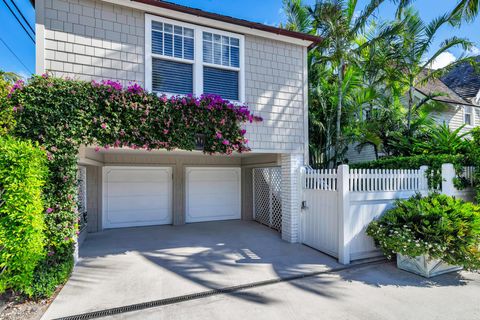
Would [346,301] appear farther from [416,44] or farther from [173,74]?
[416,44]

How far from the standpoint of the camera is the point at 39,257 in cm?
370

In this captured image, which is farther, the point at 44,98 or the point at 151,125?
the point at 151,125

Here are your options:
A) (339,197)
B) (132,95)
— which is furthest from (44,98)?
(339,197)

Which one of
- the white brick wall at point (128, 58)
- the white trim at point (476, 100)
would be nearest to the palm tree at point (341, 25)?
the white brick wall at point (128, 58)

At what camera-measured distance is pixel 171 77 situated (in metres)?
5.32

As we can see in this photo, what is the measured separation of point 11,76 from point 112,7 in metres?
5.34

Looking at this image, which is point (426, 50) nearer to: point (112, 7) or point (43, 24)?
point (112, 7)

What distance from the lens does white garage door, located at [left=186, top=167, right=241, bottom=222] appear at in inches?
356

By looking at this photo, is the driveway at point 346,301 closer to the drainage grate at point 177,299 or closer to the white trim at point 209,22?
the drainage grate at point 177,299

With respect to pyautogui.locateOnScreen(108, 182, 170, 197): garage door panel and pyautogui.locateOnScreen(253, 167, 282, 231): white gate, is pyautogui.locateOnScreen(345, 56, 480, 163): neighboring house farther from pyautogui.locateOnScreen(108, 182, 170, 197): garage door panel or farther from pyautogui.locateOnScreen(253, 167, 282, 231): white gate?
pyautogui.locateOnScreen(108, 182, 170, 197): garage door panel

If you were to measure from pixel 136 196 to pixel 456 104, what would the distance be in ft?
51.0

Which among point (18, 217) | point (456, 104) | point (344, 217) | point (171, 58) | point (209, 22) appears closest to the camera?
point (18, 217)

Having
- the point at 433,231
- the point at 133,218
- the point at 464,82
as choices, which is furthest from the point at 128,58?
the point at 464,82

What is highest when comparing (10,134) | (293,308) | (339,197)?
(10,134)
